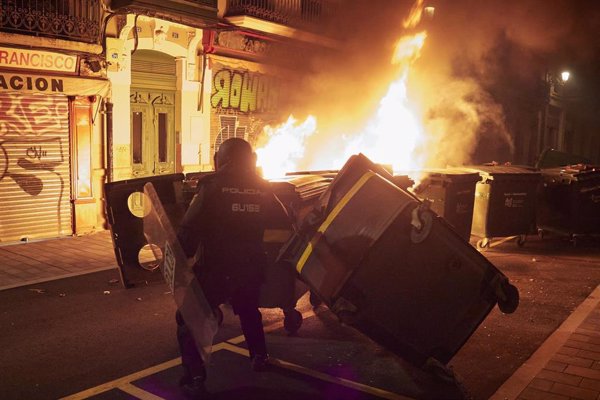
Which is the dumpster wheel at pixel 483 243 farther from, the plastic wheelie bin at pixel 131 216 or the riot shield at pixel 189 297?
the riot shield at pixel 189 297

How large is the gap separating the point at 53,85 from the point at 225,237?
713 centimetres

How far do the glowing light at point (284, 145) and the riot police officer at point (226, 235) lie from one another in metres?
7.05

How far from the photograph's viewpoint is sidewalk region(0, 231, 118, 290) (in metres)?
7.24

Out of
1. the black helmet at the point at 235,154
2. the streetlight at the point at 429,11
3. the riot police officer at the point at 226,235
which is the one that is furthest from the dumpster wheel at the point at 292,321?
the streetlight at the point at 429,11

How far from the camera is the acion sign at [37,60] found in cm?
907

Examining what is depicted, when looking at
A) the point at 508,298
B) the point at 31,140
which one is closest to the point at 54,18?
the point at 31,140

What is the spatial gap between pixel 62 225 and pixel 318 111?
24.2 feet

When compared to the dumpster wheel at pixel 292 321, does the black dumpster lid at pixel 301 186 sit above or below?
above

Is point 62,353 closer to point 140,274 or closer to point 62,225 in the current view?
point 140,274

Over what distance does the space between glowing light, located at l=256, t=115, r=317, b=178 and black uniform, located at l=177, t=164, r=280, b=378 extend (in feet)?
23.2

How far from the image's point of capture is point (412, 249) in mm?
3838

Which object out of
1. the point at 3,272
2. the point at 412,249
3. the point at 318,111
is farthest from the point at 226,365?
the point at 318,111

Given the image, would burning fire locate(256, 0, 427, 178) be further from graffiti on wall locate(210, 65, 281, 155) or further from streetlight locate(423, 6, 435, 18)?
graffiti on wall locate(210, 65, 281, 155)

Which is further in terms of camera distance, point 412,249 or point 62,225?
point 62,225
